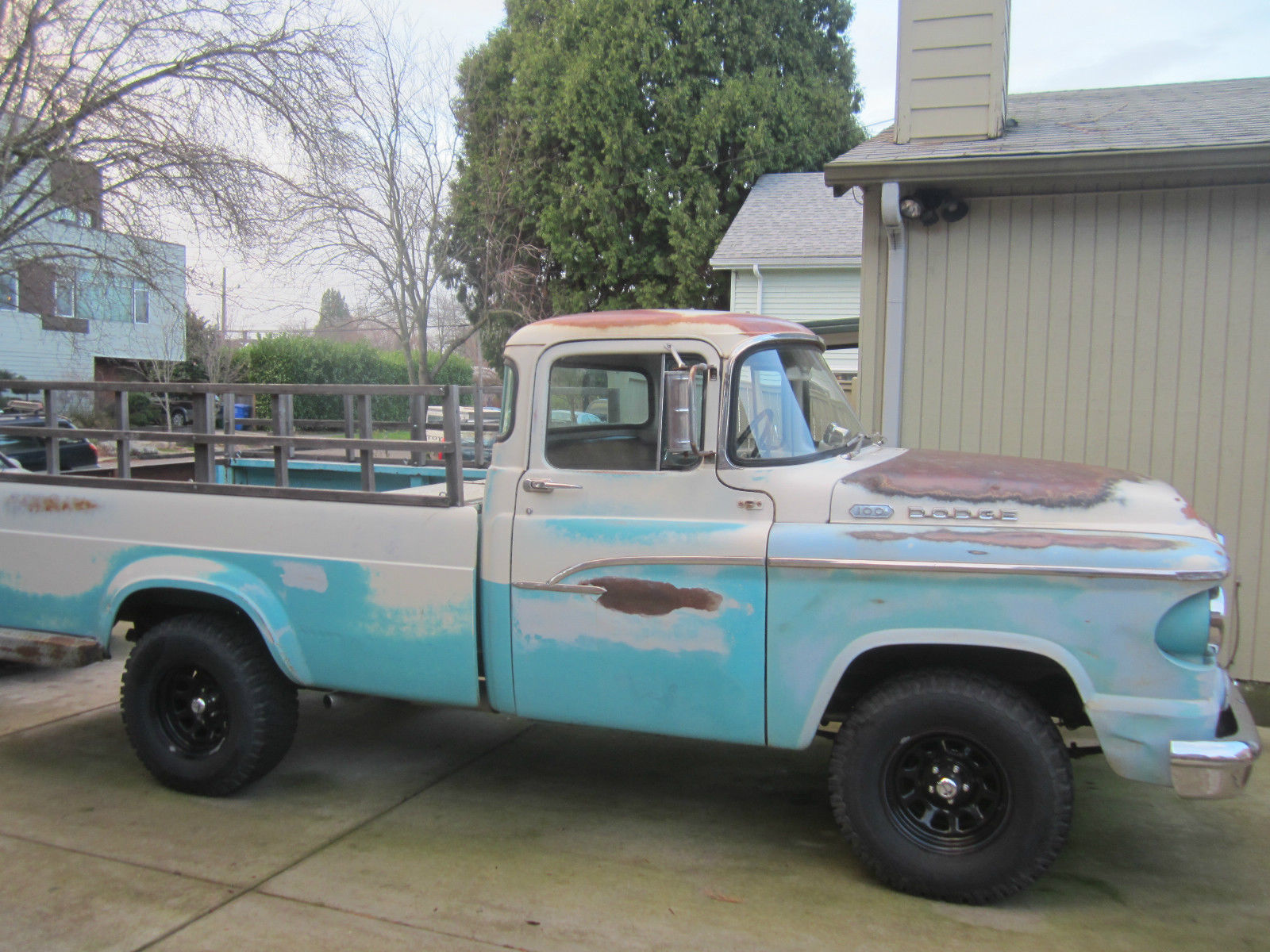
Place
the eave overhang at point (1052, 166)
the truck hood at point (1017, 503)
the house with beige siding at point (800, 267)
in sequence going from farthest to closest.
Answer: the house with beige siding at point (800, 267) < the eave overhang at point (1052, 166) < the truck hood at point (1017, 503)

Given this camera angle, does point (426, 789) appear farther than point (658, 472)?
Yes

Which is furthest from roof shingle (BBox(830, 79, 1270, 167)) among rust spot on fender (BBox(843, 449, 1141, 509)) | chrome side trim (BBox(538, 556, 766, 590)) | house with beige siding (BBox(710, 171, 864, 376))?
house with beige siding (BBox(710, 171, 864, 376))

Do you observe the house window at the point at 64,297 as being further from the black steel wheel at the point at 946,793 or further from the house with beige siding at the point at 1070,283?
the black steel wheel at the point at 946,793

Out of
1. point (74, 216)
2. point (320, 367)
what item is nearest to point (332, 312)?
point (320, 367)

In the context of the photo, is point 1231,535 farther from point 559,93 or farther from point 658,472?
point 559,93

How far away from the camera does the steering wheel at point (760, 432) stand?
3838mm

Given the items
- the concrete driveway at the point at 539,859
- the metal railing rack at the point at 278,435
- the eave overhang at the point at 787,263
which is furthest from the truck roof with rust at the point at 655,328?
the eave overhang at the point at 787,263

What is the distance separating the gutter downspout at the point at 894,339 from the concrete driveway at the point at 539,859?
2164 millimetres

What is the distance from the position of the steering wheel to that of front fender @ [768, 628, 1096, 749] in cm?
81

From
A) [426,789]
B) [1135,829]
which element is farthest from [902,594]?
[426,789]

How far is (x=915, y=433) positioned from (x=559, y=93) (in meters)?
18.5

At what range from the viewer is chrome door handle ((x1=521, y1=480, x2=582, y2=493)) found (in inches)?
157

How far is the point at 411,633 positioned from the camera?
13.8 feet

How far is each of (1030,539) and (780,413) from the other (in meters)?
1.03
